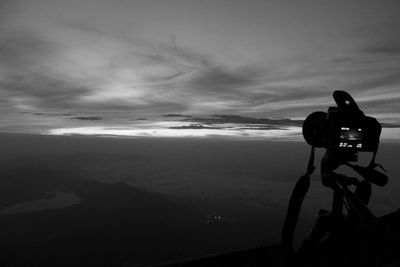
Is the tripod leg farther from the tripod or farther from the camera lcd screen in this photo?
the camera lcd screen

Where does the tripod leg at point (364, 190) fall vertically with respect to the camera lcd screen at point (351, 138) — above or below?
below

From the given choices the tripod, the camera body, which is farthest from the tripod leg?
the camera body

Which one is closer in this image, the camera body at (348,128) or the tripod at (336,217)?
the tripod at (336,217)

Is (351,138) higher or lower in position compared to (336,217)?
higher

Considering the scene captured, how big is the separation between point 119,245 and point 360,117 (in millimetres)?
105769

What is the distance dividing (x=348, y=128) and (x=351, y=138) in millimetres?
77

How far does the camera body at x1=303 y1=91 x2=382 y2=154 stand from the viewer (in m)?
1.94

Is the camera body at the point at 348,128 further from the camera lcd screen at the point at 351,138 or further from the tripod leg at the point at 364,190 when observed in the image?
the tripod leg at the point at 364,190

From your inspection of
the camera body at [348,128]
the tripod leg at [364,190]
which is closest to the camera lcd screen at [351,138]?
the camera body at [348,128]

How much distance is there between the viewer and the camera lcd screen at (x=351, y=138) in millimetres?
1947

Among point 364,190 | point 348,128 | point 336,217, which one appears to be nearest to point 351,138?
point 348,128

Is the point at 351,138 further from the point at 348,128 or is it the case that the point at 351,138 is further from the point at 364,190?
the point at 364,190

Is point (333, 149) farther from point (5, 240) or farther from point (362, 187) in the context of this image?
point (5, 240)

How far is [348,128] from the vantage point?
1956 millimetres
